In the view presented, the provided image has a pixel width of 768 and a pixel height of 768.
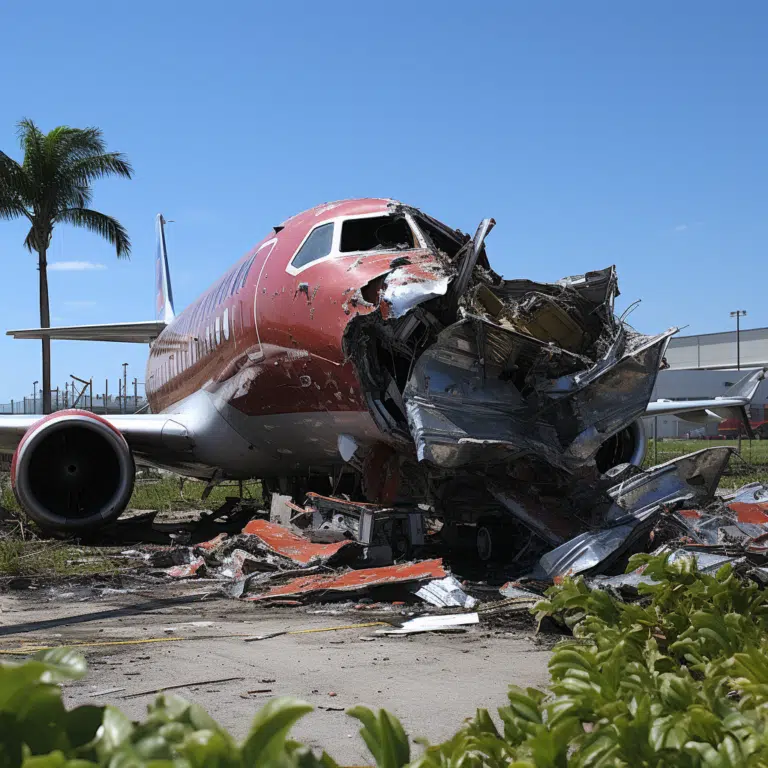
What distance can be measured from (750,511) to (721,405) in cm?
645

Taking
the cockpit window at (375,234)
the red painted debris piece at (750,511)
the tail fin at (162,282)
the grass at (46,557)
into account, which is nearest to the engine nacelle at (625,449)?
the red painted debris piece at (750,511)

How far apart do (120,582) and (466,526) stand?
4.38m

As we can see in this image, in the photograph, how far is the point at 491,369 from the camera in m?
7.98

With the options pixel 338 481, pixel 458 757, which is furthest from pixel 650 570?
pixel 338 481

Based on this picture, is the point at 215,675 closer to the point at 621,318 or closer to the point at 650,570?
the point at 650,570

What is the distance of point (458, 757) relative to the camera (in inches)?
70.0

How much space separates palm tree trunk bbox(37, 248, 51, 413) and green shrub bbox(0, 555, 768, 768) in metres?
24.4

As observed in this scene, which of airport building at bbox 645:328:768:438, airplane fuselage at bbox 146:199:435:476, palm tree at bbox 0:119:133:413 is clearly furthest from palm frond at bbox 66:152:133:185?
airport building at bbox 645:328:768:438

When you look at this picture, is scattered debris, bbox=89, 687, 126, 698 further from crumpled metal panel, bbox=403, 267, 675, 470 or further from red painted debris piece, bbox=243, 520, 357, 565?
red painted debris piece, bbox=243, 520, 357, 565

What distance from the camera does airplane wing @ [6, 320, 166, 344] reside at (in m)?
19.4

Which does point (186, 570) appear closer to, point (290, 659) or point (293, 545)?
point (293, 545)

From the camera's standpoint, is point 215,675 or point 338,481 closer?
point 215,675

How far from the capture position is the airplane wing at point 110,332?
19391 mm

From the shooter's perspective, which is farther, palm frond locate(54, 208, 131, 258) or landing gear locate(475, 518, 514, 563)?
palm frond locate(54, 208, 131, 258)
